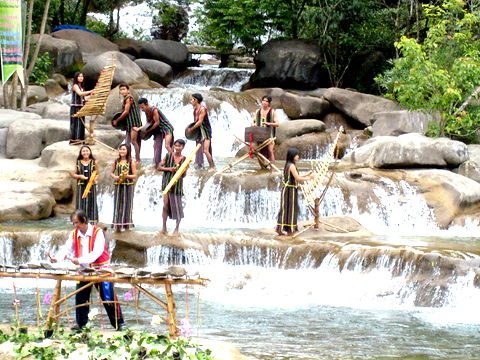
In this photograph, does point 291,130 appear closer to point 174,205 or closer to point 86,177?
point 174,205

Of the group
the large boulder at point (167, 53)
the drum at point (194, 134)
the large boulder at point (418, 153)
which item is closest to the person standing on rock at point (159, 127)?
the drum at point (194, 134)

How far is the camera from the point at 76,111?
46.3 ft

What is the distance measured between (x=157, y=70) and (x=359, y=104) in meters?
6.09

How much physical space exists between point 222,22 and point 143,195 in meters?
10.8

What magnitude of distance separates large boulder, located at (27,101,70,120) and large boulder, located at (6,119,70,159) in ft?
5.81

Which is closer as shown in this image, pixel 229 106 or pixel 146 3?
pixel 229 106

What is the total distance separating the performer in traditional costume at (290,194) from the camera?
1003 centimetres

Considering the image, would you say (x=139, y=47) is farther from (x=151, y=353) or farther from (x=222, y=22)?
(x=151, y=353)

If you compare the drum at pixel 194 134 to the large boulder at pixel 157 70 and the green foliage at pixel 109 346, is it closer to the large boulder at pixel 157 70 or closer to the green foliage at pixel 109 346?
the green foliage at pixel 109 346

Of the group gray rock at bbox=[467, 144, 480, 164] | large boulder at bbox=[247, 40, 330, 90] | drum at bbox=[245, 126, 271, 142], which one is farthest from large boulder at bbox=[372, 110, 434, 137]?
drum at bbox=[245, 126, 271, 142]

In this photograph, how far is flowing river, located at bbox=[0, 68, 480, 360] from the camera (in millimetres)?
7574

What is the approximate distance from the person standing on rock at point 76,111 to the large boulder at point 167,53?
31.2ft

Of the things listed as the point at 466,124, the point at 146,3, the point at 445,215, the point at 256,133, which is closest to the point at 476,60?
the point at 466,124

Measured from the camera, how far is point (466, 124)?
48.0 ft
